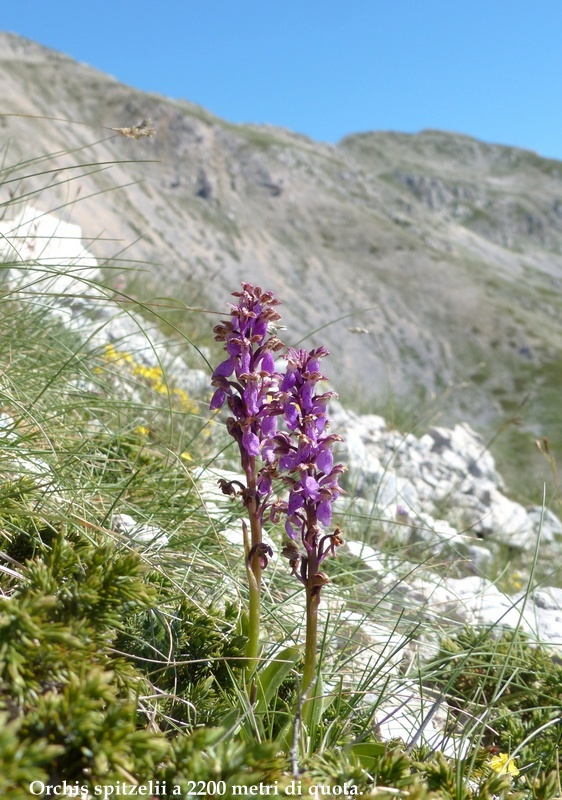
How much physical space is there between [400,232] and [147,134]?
44056 millimetres

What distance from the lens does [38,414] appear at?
98.0 inches

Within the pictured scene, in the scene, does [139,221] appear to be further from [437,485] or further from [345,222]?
[437,485]

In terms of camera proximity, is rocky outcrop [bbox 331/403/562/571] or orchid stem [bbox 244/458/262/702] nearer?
orchid stem [bbox 244/458/262/702]

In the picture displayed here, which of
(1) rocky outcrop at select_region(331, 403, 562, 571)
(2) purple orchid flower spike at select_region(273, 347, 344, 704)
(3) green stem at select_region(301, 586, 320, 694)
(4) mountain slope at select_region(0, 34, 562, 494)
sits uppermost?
(4) mountain slope at select_region(0, 34, 562, 494)

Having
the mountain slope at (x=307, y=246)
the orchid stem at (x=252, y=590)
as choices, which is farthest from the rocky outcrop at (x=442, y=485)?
the mountain slope at (x=307, y=246)

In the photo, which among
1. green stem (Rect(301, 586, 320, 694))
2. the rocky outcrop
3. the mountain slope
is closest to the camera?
green stem (Rect(301, 586, 320, 694))

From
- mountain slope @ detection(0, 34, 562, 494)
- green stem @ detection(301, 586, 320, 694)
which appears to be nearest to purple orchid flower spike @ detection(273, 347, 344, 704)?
green stem @ detection(301, 586, 320, 694)

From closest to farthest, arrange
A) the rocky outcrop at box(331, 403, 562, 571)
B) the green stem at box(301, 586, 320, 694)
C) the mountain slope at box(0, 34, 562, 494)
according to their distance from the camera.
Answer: the green stem at box(301, 586, 320, 694), the rocky outcrop at box(331, 403, 562, 571), the mountain slope at box(0, 34, 562, 494)

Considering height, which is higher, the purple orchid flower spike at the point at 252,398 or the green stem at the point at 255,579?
the purple orchid flower spike at the point at 252,398

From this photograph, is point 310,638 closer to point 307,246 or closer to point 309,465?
point 309,465

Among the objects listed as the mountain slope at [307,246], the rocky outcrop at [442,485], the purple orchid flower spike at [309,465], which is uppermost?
the mountain slope at [307,246]

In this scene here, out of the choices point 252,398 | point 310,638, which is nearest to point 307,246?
point 252,398

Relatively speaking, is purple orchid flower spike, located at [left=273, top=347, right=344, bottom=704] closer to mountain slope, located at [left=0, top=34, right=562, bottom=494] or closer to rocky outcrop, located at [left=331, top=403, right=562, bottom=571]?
rocky outcrop, located at [left=331, top=403, right=562, bottom=571]

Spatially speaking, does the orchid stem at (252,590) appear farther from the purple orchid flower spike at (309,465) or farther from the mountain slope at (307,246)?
the mountain slope at (307,246)
